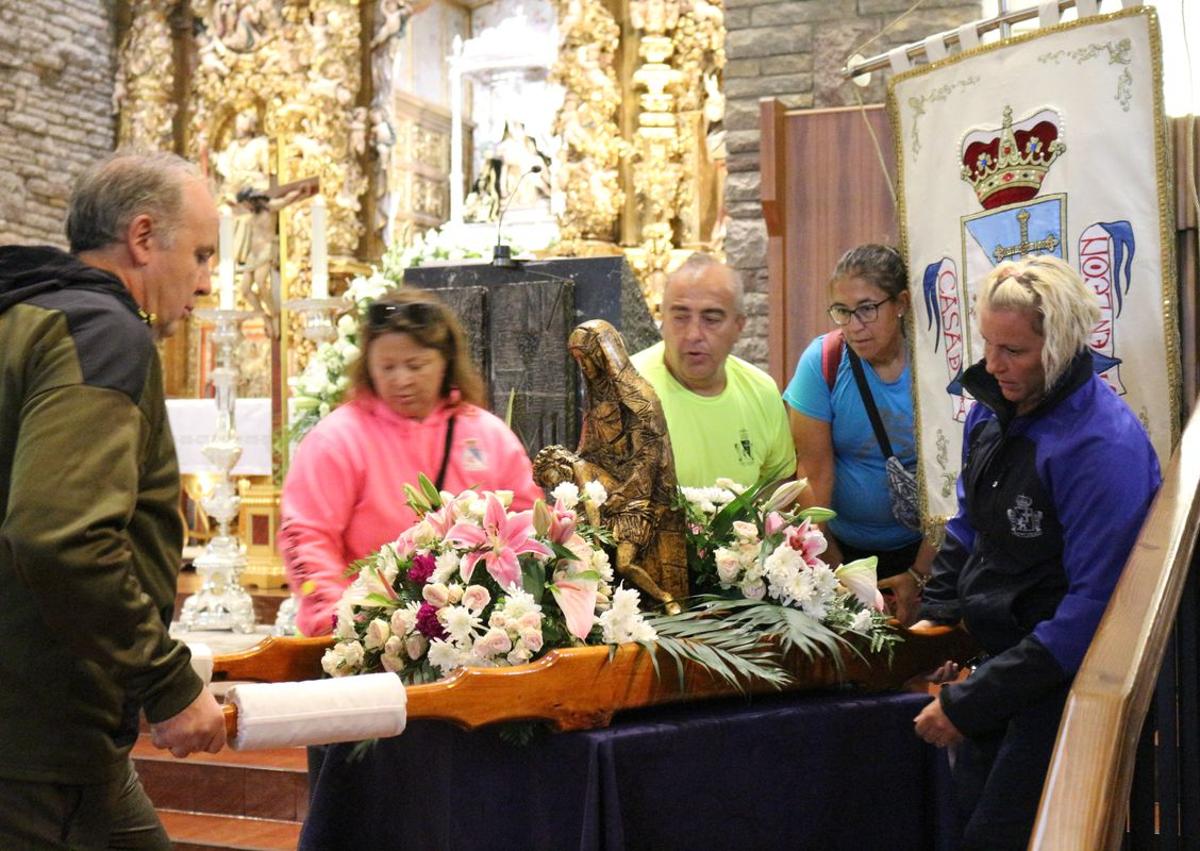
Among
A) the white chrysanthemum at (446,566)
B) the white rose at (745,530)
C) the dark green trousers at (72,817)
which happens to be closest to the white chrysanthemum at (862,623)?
the white rose at (745,530)

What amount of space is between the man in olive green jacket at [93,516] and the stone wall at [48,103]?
899cm

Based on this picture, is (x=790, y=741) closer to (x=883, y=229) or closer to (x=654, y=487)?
(x=654, y=487)

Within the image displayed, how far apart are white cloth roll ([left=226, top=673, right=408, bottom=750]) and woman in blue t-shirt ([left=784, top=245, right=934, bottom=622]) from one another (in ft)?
5.25

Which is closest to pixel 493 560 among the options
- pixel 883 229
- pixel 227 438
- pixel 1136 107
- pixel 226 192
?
pixel 1136 107

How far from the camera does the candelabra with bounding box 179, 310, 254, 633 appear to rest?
19.9 ft

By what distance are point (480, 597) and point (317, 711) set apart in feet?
1.22

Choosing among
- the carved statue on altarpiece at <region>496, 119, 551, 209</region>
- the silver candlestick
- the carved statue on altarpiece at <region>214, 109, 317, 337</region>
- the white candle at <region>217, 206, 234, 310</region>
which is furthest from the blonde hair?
the carved statue on altarpiece at <region>496, 119, 551, 209</region>

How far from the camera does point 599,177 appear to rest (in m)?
9.41

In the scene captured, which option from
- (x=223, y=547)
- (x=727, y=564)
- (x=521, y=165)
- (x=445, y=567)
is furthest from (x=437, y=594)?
(x=521, y=165)

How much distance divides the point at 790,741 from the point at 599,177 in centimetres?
738

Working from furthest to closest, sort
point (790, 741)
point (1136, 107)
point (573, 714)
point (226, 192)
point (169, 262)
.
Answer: point (226, 192), point (1136, 107), point (790, 741), point (573, 714), point (169, 262)

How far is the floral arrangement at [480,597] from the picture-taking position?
2.14 metres

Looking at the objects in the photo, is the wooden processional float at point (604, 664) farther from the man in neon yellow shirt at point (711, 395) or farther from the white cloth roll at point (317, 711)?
the man in neon yellow shirt at point (711, 395)

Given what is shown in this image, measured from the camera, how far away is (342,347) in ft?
18.6
